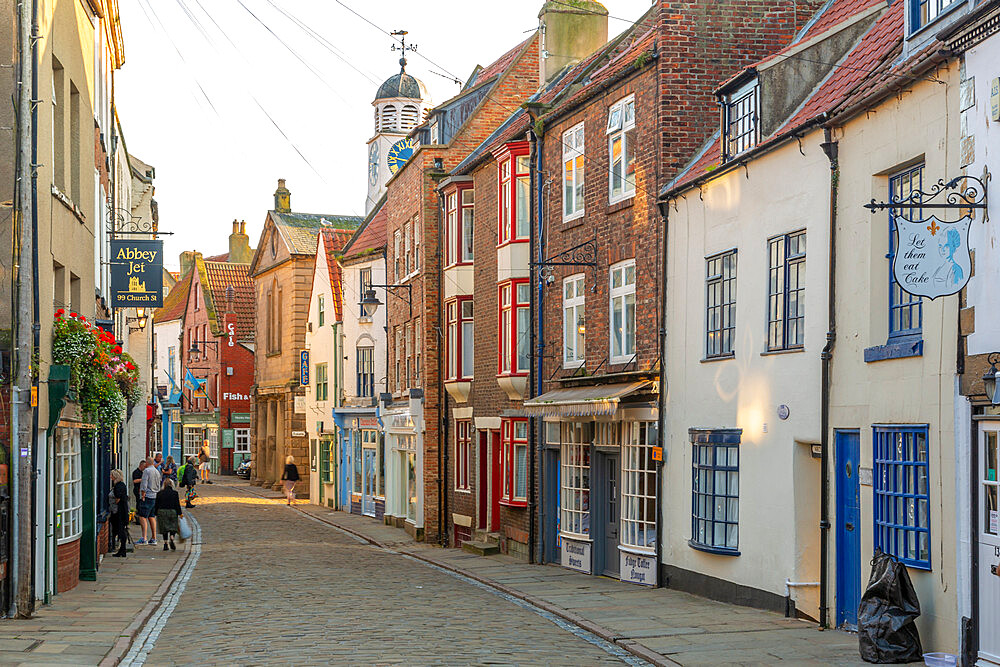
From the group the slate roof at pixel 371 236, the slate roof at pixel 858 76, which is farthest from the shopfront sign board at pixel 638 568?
the slate roof at pixel 371 236

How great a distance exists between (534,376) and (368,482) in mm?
18729

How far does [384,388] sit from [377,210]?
9163 mm

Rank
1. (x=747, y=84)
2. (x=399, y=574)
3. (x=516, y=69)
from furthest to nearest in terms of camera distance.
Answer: (x=516, y=69) → (x=399, y=574) → (x=747, y=84)

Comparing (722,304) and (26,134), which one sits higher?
(26,134)

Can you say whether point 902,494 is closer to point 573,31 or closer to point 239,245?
point 573,31

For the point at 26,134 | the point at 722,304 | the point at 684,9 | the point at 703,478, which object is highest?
the point at 684,9

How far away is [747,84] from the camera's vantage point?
18.4 m

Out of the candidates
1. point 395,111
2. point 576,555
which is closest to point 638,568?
point 576,555

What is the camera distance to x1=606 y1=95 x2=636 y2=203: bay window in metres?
21.7

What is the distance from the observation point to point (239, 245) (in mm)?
83562

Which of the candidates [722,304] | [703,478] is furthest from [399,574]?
[722,304]

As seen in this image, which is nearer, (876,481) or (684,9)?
(876,481)

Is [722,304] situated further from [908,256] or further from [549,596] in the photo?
[908,256]

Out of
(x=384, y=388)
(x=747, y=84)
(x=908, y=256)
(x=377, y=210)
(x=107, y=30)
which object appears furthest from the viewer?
(x=377, y=210)
